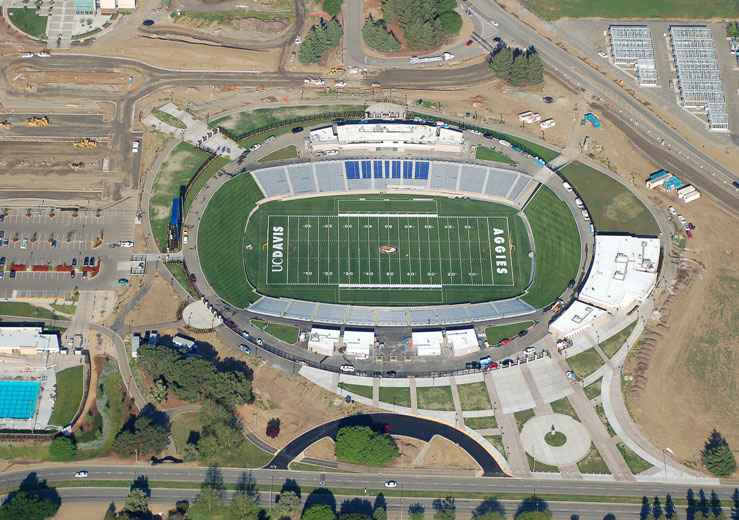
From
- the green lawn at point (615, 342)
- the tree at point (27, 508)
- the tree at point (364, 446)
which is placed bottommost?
the tree at point (27, 508)

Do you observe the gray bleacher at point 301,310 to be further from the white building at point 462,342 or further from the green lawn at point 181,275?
the white building at point 462,342

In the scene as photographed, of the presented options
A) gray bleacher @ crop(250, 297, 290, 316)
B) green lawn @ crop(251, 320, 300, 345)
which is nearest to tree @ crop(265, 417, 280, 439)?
green lawn @ crop(251, 320, 300, 345)

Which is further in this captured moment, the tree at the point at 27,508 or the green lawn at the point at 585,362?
the green lawn at the point at 585,362

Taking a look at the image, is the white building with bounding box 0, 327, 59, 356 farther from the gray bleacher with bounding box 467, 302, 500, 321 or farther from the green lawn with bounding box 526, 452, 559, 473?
the green lawn with bounding box 526, 452, 559, 473

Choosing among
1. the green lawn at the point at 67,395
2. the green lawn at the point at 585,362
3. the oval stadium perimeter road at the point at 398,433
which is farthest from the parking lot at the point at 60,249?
the green lawn at the point at 585,362

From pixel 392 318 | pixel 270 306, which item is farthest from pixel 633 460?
pixel 270 306

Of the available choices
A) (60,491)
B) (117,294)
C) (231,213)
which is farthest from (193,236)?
(60,491)

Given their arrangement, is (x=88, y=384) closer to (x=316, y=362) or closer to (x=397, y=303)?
(x=316, y=362)
